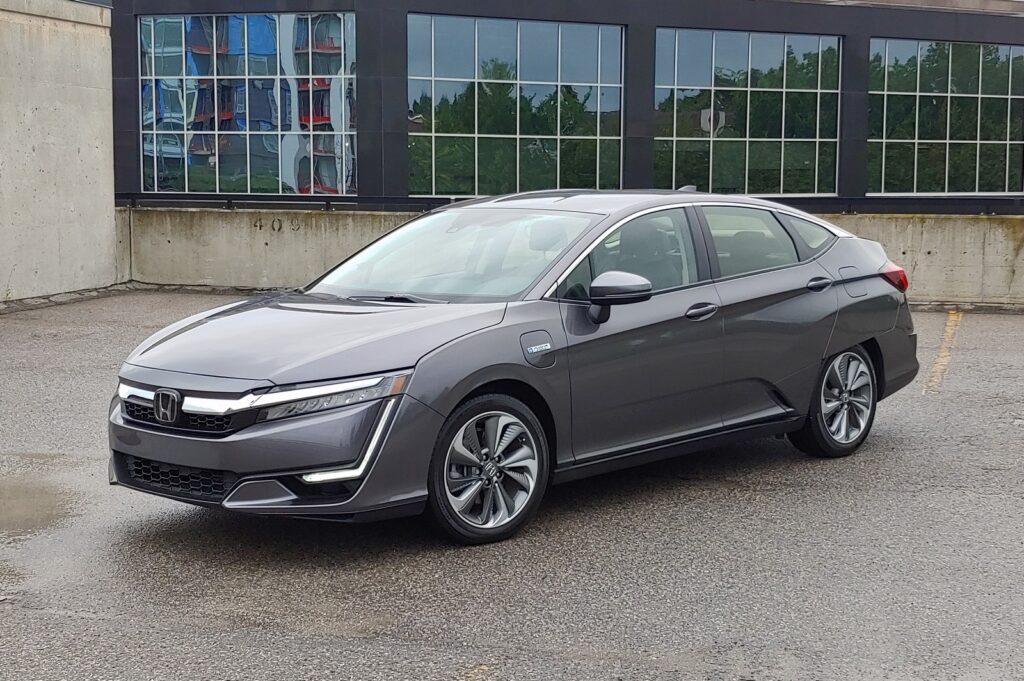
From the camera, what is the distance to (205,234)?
1888 cm

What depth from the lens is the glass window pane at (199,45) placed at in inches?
1500

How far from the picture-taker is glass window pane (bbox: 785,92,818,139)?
41.0 m

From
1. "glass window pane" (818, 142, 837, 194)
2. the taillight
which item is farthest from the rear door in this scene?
"glass window pane" (818, 142, 837, 194)

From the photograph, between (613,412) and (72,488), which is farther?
(72,488)

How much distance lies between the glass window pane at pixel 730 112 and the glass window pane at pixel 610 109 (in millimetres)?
3217

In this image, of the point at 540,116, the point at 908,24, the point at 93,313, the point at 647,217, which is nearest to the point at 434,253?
the point at 647,217

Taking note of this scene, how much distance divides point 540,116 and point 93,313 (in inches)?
964

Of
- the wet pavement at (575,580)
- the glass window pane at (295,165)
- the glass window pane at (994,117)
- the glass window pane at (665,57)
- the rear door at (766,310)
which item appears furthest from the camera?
the glass window pane at (994,117)

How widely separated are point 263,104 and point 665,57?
12115mm

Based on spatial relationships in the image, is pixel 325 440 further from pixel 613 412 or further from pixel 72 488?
pixel 72 488

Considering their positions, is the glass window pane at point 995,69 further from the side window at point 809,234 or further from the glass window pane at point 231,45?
the side window at point 809,234

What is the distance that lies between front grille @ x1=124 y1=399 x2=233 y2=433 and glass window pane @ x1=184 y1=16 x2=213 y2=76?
113 feet

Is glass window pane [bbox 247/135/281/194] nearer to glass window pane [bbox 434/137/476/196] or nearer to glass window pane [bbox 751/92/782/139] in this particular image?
glass window pane [bbox 434/137/476/196]

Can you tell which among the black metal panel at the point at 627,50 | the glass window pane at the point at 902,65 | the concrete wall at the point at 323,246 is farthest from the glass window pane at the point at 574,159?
the concrete wall at the point at 323,246
